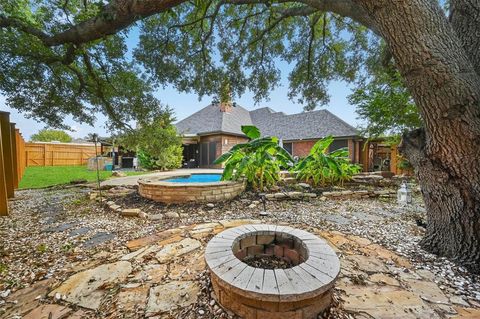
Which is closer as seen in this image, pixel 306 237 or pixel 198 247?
pixel 306 237

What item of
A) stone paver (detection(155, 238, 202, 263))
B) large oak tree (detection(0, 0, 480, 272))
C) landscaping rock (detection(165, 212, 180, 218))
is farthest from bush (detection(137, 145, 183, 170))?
stone paver (detection(155, 238, 202, 263))

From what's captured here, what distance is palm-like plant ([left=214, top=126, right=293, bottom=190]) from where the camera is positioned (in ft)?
17.6

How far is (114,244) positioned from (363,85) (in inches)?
320

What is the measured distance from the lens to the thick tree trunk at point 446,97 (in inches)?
78.6

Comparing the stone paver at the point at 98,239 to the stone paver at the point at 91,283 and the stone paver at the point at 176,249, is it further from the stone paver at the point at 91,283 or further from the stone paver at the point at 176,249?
the stone paver at the point at 176,249

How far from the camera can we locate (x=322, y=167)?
6.22 m

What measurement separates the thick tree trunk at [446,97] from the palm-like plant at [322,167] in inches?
149

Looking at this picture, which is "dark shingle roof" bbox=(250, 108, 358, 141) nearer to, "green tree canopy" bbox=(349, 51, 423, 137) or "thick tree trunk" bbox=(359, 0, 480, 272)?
"green tree canopy" bbox=(349, 51, 423, 137)

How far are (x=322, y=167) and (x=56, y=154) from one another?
21.3 meters

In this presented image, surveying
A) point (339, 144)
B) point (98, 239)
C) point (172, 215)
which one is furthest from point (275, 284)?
point (339, 144)

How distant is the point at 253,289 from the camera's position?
136 centimetres

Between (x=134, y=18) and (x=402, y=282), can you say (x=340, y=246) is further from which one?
(x=134, y=18)

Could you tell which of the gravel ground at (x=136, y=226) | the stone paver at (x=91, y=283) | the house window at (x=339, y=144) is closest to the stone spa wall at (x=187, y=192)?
the gravel ground at (x=136, y=226)

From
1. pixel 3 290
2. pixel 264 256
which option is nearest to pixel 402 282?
pixel 264 256
